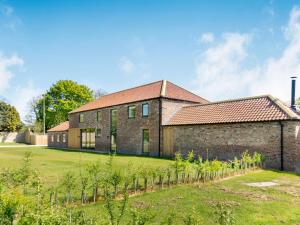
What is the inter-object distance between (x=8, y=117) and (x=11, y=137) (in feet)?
25.6

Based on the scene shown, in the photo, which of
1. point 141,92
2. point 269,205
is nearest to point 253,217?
point 269,205

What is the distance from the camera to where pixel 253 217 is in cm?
725

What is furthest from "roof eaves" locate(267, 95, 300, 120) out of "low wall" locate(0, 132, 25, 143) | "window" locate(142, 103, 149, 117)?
"low wall" locate(0, 132, 25, 143)

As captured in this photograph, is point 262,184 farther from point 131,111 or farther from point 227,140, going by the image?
point 131,111

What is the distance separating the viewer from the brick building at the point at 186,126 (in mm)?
17047

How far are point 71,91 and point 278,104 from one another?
185ft

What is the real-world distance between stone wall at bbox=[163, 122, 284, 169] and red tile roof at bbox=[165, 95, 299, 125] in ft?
1.55

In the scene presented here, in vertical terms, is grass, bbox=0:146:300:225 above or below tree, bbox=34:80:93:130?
below

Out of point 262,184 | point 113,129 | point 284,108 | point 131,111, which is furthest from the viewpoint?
point 113,129

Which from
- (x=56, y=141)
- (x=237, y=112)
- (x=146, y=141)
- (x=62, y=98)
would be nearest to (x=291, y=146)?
(x=237, y=112)

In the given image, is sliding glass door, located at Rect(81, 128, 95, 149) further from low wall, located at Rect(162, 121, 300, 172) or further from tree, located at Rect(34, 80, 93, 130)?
tree, located at Rect(34, 80, 93, 130)

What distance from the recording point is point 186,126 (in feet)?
77.2

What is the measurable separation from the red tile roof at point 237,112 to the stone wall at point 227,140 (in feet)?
1.55

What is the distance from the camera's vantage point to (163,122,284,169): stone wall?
17203 millimetres
